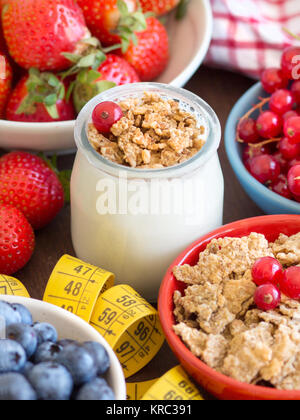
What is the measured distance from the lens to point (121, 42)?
1.41 metres

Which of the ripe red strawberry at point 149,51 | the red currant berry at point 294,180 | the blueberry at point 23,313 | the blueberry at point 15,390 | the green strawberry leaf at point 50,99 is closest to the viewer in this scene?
the blueberry at point 15,390

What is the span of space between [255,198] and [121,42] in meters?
0.48

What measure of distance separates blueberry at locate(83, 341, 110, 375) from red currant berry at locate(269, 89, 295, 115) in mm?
682

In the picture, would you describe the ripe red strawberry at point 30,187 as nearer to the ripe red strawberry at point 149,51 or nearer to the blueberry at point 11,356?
the ripe red strawberry at point 149,51

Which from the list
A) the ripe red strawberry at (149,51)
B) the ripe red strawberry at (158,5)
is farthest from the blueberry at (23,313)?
the ripe red strawberry at (158,5)

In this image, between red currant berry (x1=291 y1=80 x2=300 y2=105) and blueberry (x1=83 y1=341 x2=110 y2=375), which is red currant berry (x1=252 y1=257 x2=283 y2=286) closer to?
blueberry (x1=83 y1=341 x2=110 y2=375)

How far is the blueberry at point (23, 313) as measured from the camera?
2.91 ft

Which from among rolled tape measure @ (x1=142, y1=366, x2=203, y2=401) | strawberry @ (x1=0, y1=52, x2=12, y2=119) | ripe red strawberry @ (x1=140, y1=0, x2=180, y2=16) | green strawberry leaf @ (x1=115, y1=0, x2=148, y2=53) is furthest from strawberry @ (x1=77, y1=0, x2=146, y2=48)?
rolled tape measure @ (x1=142, y1=366, x2=203, y2=401)

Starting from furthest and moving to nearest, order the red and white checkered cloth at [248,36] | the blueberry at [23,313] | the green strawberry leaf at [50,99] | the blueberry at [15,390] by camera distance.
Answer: the red and white checkered cloth at [248,36], the green strawberry leaf at [50,99], the blueberry at [23,313], the blueberry at [15,390]

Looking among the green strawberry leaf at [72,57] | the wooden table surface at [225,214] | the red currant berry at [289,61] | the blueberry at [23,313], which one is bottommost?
the wooden table surface at [225,214]

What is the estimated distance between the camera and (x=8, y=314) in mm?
867

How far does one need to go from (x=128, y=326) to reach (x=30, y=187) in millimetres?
384

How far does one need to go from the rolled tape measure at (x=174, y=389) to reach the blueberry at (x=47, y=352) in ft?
0.52

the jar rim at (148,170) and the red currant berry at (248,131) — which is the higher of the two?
the jar rim at (148,170)
